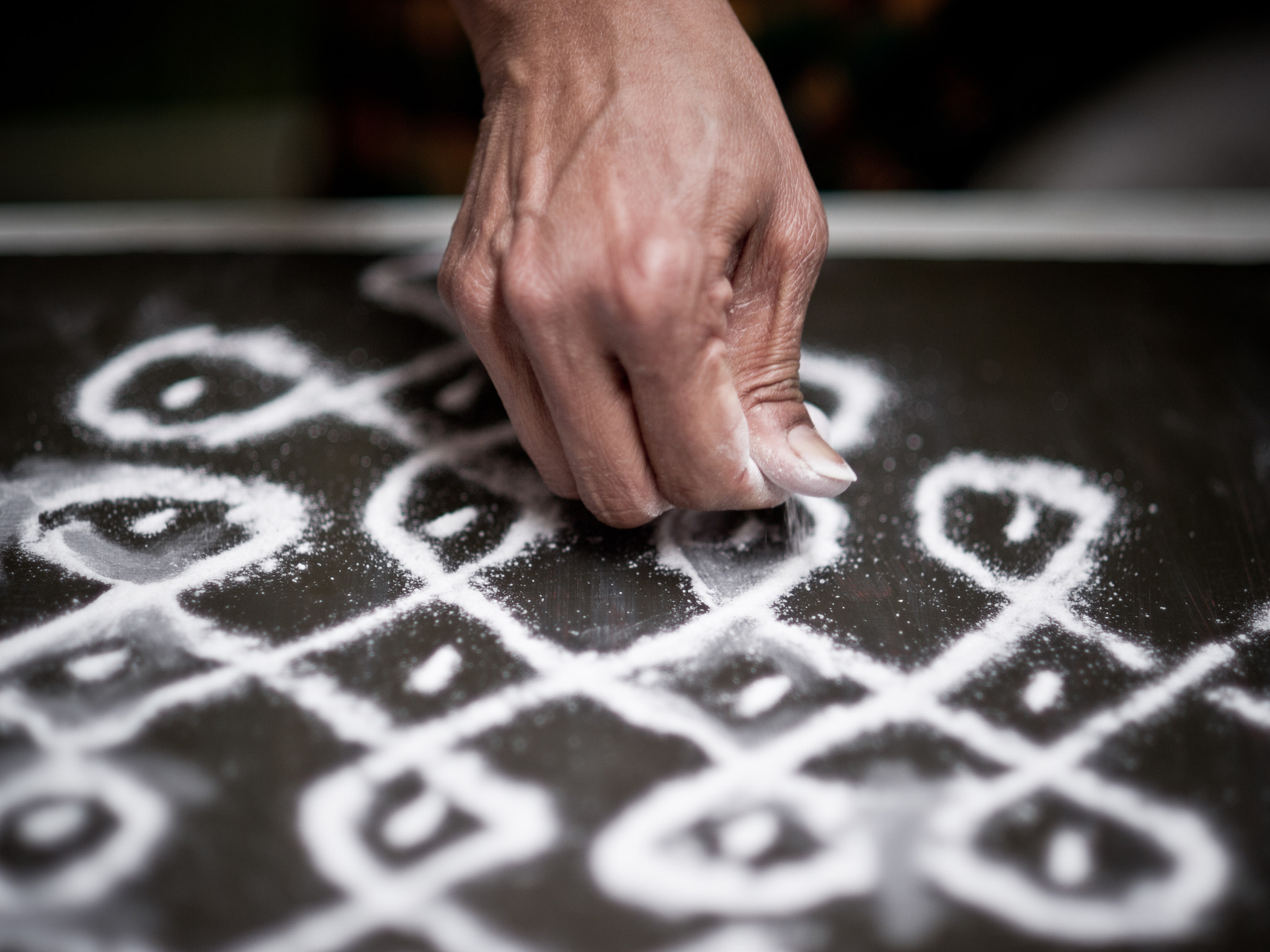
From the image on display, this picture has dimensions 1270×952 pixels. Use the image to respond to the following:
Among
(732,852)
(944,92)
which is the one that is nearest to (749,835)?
(732,852)

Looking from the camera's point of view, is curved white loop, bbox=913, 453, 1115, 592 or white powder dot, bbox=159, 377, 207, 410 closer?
curved white loop, bbox=913, 453, 1115, 592

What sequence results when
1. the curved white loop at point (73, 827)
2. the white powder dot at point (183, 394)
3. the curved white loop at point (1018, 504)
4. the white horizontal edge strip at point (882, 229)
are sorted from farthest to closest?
the white horizontal edge strip at point (882, 229) < the white powder dot at point (183, 394) < the curved white loop at point (1018, 504) < the curved white loop at point (73, 827)

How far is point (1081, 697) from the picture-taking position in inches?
22.7

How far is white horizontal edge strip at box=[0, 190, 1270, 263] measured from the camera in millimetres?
1109

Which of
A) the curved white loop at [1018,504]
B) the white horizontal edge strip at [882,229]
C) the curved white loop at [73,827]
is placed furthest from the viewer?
the white horizontal edge strip at [882,229]

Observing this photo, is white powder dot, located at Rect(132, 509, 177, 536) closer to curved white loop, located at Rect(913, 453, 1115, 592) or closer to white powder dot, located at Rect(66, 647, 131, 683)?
white powder dot, located at Rect(66, 647, 131, 683)

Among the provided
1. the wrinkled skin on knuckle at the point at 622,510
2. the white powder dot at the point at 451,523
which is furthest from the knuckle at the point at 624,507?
the white powder dot at the point at 451,523

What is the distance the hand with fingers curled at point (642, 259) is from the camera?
1.89ft

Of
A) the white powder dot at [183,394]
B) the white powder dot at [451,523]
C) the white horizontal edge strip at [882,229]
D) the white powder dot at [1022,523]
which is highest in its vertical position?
the white horizontal edge strip at [882,229]

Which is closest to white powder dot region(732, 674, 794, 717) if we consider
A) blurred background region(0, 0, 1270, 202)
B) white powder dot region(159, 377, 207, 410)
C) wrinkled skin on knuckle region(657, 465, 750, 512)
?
wrinkled skin on knuckle region(657, 465, 750, 512)

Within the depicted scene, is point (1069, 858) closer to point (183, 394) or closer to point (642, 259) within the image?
point (642, 259)

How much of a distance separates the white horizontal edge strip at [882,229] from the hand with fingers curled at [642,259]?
1.67ft

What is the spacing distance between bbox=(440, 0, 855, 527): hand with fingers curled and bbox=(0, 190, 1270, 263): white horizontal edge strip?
510mm

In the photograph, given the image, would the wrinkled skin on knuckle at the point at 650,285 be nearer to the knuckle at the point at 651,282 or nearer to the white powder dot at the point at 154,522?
the knuckle at the point at 651,282
